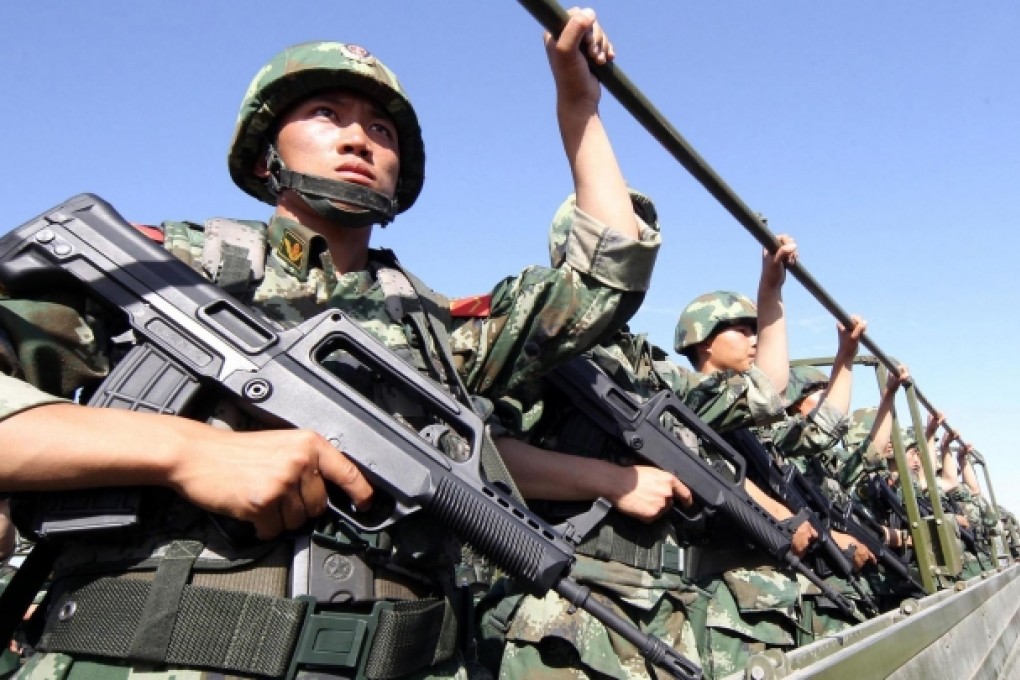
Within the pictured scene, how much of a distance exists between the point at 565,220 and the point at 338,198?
93cm

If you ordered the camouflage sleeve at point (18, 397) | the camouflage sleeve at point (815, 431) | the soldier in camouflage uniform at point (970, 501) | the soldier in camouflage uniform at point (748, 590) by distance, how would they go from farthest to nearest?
1. the soldier in camouflage uniform at point (970, 501)
2. the camouflage sleeve at point (815, 431)
3. the soldier in camouflage uniform at point (748, 590)
4. the camouflage sleeve at point (18, 397)

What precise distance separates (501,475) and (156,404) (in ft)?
2.69

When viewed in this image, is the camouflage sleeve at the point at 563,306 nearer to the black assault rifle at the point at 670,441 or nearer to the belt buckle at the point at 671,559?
the black assault rifle at the point at 670,441

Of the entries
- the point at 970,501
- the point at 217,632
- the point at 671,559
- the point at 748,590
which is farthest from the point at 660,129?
the point at 970,501

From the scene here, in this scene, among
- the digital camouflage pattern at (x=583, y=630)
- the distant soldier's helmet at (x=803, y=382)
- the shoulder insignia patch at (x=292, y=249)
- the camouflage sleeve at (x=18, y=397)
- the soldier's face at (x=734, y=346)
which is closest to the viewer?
the camouflage sleeve at (x=18, y=397)

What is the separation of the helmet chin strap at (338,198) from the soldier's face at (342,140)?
0.10 ft

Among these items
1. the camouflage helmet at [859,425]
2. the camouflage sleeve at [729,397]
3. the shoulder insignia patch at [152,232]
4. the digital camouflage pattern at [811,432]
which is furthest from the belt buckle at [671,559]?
the camouflage helmet at [859,425]

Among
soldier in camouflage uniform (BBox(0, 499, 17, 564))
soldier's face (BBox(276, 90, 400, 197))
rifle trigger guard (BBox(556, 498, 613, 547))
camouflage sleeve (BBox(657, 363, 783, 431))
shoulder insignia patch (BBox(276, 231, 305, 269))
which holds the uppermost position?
camouflage sleeve (BBox(657, 363, 783, 431))

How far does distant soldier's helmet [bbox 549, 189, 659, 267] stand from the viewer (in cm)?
239

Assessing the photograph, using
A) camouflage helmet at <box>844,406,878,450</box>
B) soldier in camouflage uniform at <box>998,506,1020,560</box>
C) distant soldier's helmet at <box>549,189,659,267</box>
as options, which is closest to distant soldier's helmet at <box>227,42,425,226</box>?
distant soldier's helmet at <box>549,189,659,267</box>

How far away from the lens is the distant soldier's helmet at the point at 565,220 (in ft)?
7.84

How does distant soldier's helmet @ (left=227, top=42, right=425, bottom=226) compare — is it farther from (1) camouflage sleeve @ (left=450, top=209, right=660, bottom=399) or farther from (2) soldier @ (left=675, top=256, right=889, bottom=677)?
(2) soldier @ (left=675, top=256, right=889, bottom=677)

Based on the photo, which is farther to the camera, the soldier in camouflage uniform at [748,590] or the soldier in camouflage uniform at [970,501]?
the soldier in camouflage uniform at [970,501]

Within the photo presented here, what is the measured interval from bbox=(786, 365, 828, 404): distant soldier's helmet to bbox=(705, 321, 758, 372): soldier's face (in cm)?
171
